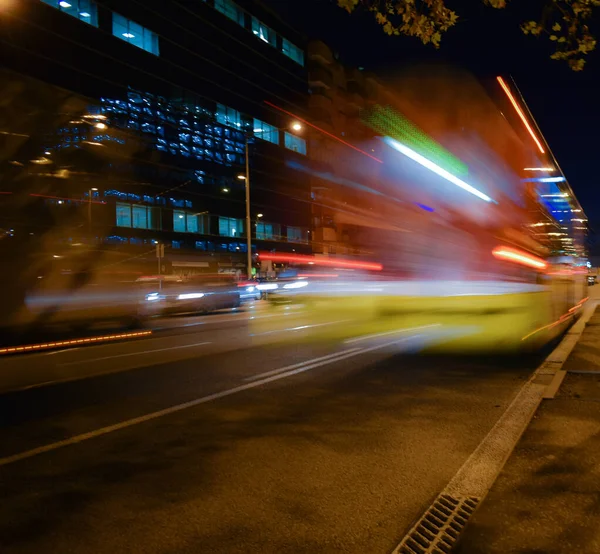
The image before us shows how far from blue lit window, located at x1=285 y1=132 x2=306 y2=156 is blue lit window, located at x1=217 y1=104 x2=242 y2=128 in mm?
7005

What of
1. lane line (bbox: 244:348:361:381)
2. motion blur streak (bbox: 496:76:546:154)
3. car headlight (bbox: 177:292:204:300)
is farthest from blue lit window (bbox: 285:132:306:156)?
lane line (bbox: 244:348:361:381)

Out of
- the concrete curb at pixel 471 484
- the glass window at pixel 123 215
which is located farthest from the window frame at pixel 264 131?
the concrete curb at pixel 471 484

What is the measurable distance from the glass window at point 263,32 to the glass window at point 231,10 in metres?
1.66

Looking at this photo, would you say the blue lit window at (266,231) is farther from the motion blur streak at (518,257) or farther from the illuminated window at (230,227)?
the motion blur streak at (518,257)

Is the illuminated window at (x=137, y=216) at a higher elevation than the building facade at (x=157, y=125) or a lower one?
lower

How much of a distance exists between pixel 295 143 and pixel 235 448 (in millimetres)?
50780

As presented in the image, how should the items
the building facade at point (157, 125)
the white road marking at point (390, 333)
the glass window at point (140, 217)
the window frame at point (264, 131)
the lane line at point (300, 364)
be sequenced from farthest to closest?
the window frame at point (264, 131)
the glass window at point (140, 217)
the building facade at point (157, 125)
the white road marking at point (390, 333)
the lane line at point (300, 364)

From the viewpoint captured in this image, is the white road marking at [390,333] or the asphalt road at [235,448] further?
the white road marking at [390,333]

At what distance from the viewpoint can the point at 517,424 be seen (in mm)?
5594

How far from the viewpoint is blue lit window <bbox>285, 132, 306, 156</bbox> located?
52.1 m

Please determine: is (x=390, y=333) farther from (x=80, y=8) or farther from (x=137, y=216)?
(x=80, y=8)

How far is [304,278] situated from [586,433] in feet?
61.7

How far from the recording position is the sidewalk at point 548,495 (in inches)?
127

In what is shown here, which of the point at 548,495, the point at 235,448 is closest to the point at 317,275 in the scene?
the point at 235,448
